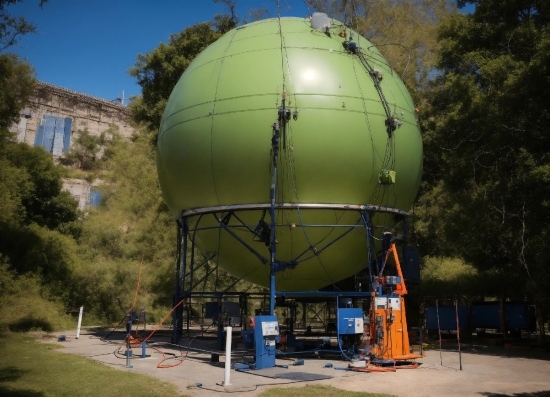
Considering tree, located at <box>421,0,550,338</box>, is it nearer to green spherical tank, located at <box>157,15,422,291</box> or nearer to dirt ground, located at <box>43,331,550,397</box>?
green spherical tank, located at <box>157,15,422,291</box>

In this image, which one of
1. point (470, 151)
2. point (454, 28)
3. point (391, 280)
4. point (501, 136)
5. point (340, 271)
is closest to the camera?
point (391, 280)

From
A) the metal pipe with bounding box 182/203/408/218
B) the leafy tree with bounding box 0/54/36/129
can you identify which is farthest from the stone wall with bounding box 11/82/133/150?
the metal pipe with bounding box 182/203/408/218

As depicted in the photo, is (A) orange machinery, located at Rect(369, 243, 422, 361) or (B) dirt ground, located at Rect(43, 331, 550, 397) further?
(A) orange machinery, located at Rect(369, 243, 422, 361)

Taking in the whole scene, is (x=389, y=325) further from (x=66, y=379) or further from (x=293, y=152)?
(x=66, y=379)

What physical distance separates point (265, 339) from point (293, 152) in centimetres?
389

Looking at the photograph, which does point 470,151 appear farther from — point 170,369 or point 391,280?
point 170,369

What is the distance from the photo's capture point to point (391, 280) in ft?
35.6

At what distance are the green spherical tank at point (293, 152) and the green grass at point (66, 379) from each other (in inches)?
159

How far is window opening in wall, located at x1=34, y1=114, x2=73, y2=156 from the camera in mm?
53734

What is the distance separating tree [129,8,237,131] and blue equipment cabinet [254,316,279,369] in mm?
16205

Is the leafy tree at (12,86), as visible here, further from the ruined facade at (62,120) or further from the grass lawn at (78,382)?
the ruined facade at (62,120)

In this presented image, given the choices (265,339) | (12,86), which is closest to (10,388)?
(265,339)

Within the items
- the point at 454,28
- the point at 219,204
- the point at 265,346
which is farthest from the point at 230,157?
the point at 454,28

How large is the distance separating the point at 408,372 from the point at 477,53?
35.3 ft
